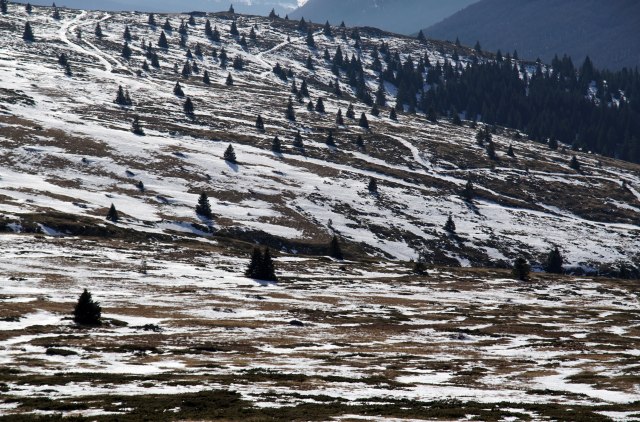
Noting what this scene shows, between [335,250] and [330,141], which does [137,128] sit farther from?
[335,250]

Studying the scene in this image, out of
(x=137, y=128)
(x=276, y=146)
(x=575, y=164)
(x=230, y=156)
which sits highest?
(x=575, y=164)

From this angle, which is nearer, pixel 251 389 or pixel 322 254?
pixel 251 389

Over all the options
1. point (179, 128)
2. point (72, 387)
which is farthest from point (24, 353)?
point (179, 128)

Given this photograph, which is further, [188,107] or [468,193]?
[188,107]

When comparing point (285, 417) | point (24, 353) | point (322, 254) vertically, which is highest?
point (285, 417)

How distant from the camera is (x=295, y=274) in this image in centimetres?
9062

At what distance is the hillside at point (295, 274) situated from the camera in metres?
32.1

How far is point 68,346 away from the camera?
134ft

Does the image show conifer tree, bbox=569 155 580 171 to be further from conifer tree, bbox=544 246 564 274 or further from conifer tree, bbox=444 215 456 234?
conifer tree, bbox=544 246 564 274

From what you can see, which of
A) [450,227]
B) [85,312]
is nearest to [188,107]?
[450,227]

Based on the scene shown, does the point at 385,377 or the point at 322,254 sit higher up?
the point at 385,377

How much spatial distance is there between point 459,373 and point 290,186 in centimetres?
10330

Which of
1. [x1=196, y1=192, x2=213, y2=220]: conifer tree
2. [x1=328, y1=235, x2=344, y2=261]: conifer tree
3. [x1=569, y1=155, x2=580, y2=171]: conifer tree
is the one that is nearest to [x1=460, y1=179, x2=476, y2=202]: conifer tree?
[x1=328, y1=235, x2=344, y2=261]: conifer tree

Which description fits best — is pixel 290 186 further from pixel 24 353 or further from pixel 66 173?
pixel 24 353
